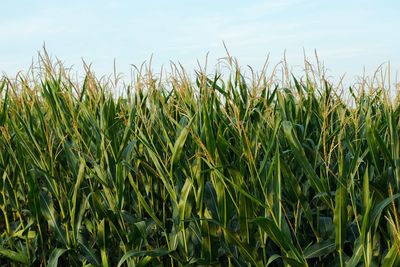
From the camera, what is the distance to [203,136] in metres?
3.07

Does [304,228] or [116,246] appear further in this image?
[116,246]

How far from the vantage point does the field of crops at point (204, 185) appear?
9.40 feet

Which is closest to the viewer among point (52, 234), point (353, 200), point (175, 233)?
point (353, 200)

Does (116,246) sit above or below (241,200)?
below

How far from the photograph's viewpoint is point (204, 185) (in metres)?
3.04

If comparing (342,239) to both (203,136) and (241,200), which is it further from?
(203,136)

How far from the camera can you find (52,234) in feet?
12.5

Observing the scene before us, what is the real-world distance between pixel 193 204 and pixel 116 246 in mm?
630

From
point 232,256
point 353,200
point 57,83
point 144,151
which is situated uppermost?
point 57,83

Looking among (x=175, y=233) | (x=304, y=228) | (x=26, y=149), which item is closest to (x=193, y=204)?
(x=175, y=233)

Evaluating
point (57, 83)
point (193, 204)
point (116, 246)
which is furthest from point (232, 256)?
point (57, 83)

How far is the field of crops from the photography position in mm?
2865

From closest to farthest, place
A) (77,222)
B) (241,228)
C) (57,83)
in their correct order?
(241,228)
(77,222)
(57,83)

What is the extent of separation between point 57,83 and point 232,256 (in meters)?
1.86
